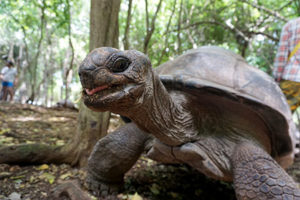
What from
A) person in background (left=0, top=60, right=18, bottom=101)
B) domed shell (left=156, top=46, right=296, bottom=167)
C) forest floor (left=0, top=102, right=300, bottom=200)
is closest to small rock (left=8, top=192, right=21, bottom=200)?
forest floor (left=0, top=102, right=300, bottom=200)

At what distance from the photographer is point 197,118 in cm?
201

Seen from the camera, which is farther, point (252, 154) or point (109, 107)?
A: point (252, 154)

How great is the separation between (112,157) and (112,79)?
3.85 ft

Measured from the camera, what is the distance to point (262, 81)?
2.13 metres

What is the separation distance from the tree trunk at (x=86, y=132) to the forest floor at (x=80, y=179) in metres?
0.09

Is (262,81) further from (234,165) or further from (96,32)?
(96,32)

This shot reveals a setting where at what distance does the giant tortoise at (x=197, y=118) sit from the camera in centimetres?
125

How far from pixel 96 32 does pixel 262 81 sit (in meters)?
1.82

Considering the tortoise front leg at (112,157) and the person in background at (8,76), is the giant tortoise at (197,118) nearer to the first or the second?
the tortoise front leg at (112,157)

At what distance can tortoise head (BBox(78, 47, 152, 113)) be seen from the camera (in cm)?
117

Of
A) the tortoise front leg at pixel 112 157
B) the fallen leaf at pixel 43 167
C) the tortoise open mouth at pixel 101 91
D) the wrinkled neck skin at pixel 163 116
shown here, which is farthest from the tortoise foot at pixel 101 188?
the tortoise open mouth at pixel 101 91

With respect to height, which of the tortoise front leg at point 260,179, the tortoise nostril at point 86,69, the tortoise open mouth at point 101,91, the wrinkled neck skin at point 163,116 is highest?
the tortoise nostril at point 86,69

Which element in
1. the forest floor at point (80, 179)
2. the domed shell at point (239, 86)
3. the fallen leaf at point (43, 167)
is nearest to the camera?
the domed shell at point (239, 86)

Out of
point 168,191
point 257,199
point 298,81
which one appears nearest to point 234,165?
point 257,199
